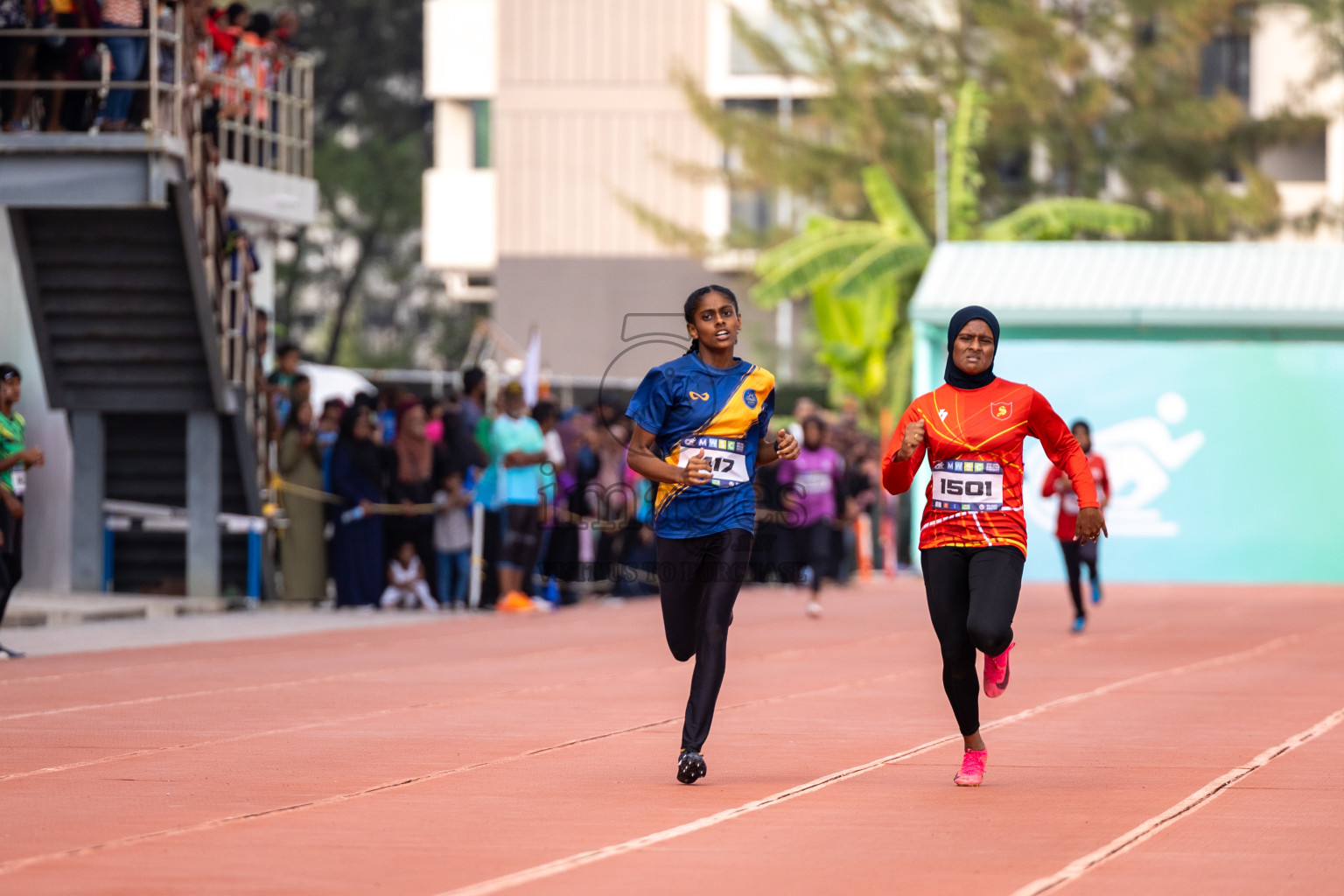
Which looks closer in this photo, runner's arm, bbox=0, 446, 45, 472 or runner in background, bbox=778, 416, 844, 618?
runner's arm, bbox=0, 446, 45, 472

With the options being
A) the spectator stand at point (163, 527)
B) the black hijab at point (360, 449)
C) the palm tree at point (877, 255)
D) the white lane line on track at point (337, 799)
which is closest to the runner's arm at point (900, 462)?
the white lane line on track at point (337, 799)

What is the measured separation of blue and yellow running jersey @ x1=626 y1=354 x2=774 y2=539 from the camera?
9.24m

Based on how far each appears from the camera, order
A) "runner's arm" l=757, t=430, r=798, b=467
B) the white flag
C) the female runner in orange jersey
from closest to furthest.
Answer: the female runner in orange jersey
"runner's arm" l=757, t=430, r=798, b=467
the white flag

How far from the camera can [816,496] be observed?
73.5 ft

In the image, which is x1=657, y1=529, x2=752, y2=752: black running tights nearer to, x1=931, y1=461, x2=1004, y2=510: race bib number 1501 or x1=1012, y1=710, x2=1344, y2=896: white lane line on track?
x1=931, y1=461, x2=1004, y2=510: race bib number 1501

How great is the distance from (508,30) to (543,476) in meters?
26.6

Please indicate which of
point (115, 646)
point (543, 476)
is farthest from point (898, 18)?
point (115, 646)

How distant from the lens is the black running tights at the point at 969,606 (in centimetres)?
891

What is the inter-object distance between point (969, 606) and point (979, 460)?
580 mm

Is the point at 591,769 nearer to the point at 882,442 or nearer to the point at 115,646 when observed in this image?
the point at 115,646

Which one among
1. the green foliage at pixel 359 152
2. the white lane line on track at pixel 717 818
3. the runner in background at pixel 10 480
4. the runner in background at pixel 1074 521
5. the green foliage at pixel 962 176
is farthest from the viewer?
the green foliage at pixel 359 152

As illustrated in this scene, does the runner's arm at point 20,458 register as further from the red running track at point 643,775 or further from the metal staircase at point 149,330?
the metal staircase at point 149,330

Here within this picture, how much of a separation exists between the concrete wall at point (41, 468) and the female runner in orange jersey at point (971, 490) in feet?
47.9

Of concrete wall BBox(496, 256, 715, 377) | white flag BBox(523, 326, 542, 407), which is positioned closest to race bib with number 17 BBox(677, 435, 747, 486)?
white flag BBox(523, 326, 542, 407)
